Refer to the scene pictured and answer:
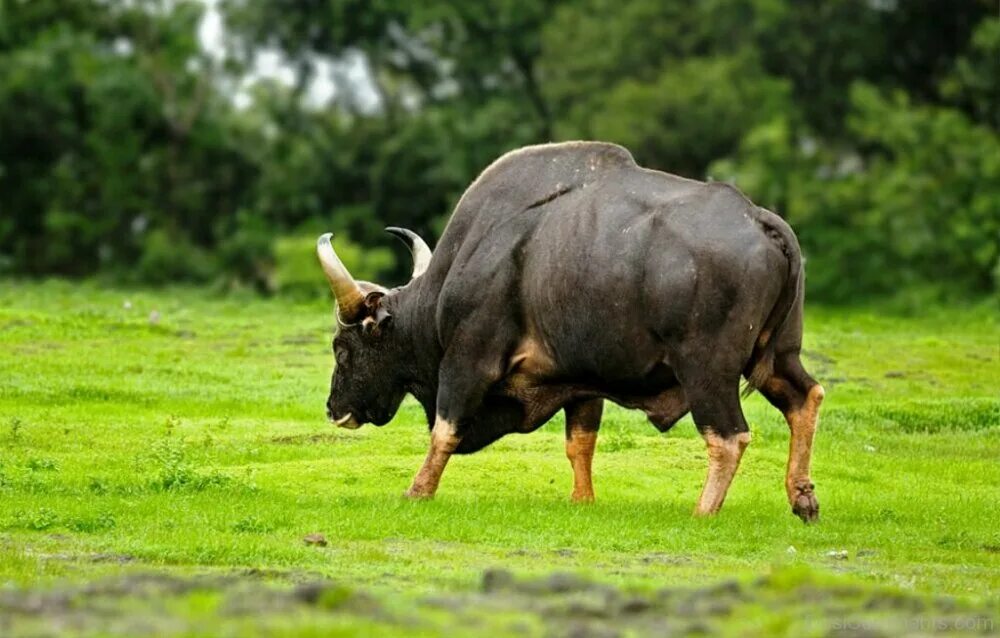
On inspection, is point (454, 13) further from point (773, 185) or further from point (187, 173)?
point (773, 185)

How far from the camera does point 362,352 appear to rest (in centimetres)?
1841

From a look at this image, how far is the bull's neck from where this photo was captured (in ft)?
58.4

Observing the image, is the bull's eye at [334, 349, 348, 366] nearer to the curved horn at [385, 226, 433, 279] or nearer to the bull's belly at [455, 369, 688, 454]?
the curved horn at [385, 226, 433, 279]

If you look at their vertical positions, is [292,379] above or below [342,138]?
above

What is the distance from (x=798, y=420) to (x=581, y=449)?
194cm

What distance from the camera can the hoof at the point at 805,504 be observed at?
1642cm

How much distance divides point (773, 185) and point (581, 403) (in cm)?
3259


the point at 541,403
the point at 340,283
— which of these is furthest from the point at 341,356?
the point at 541,403

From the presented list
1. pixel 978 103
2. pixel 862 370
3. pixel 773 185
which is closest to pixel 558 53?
pixel 773 185

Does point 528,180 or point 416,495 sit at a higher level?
point 528,180

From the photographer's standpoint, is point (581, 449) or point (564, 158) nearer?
point (581, 449)

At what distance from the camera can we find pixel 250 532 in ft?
49.2

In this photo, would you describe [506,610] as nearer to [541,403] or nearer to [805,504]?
[805,504]

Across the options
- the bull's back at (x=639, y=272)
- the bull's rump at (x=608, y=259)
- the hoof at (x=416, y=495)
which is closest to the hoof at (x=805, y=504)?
the bull's rump at (x=608, y=259)
